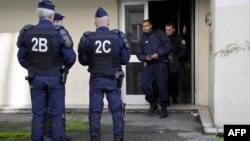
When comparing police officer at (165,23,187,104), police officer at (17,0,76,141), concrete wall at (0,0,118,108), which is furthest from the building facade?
police officer at (17,0,76,141)

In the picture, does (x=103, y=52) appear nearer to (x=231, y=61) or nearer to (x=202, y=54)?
(x=231, y=61)

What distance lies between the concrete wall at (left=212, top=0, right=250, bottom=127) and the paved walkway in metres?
0.61

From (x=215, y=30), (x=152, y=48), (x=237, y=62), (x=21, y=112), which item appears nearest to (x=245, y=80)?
(x=237, y=62)

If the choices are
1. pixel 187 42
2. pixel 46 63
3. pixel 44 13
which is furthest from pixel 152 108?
pixel 44 13

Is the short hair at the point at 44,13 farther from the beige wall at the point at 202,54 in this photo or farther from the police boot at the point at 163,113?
the beige wall at the point at 202,54

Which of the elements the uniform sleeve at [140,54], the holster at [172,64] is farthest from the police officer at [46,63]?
the holster at [172,64]

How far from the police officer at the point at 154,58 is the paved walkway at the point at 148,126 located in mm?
436

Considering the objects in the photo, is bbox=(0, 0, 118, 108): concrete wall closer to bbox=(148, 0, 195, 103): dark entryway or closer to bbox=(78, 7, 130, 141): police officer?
bbox=(148, 0, 195, 103): dark entryway

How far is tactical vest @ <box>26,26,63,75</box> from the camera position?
5906 mm

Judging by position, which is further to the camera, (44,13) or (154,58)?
(154,58)

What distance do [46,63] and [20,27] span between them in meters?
3.99

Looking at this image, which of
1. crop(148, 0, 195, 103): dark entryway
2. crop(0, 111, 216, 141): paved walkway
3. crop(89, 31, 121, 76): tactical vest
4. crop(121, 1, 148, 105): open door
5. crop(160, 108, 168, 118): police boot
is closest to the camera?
crop(89, 31, 121, 76): tactical vest

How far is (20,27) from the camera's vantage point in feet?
31.6

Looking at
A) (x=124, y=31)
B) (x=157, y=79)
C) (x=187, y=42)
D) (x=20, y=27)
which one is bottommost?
(x=157, y=79)
